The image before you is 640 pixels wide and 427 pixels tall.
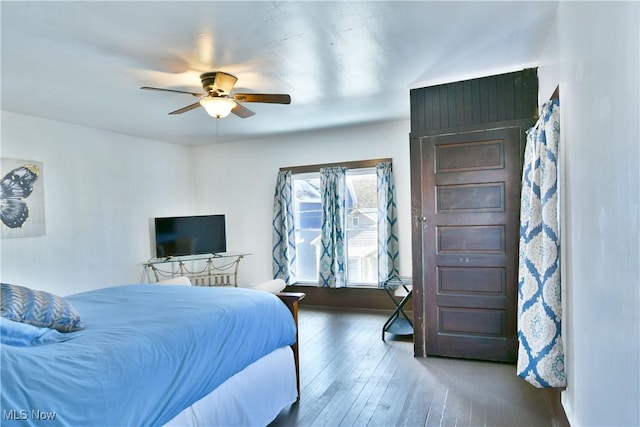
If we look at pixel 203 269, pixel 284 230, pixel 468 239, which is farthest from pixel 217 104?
pixel 203 269

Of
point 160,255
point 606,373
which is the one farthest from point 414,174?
point 160,255

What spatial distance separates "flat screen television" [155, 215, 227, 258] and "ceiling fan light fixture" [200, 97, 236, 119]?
2966 millimetres

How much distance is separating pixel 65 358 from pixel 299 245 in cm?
443

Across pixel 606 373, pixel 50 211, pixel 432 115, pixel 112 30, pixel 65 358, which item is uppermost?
pixel 112 30

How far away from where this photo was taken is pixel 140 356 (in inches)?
62.8

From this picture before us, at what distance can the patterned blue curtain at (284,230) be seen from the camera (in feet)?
18.6

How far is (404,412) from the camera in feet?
8.26

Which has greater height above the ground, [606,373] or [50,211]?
[50,211]

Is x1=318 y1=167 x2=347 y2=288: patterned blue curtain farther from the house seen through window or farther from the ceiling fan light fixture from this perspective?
the ceiling fan light fixture

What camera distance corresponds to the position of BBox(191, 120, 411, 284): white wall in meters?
5.09

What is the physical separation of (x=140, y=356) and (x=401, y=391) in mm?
1938

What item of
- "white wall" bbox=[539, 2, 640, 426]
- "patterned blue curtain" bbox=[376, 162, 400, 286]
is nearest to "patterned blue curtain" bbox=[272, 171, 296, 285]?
"patterned blue curtain" bbox=[376, 162, 400, 286]

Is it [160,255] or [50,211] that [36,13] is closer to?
[50,211]

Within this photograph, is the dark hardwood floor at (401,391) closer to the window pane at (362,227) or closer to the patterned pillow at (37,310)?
the patterned pillow at (37,310)
